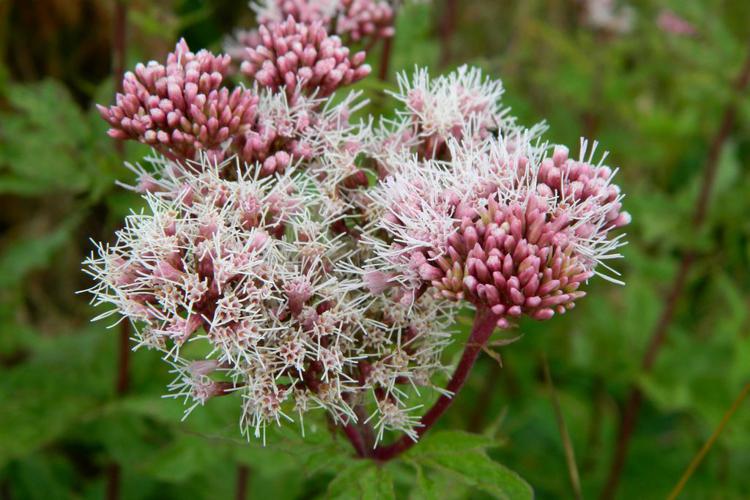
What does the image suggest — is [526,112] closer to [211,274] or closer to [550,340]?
[550,340]

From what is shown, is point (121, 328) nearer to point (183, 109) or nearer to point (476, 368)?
point (183, 109)

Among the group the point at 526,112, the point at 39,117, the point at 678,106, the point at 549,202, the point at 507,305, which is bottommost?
the point at 507,305

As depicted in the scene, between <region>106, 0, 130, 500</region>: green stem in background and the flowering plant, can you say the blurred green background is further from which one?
the flowering plant

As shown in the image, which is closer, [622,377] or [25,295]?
[622,377]

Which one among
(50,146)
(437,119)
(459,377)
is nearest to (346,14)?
(437,119)

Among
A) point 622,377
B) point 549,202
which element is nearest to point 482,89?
point 549,202
